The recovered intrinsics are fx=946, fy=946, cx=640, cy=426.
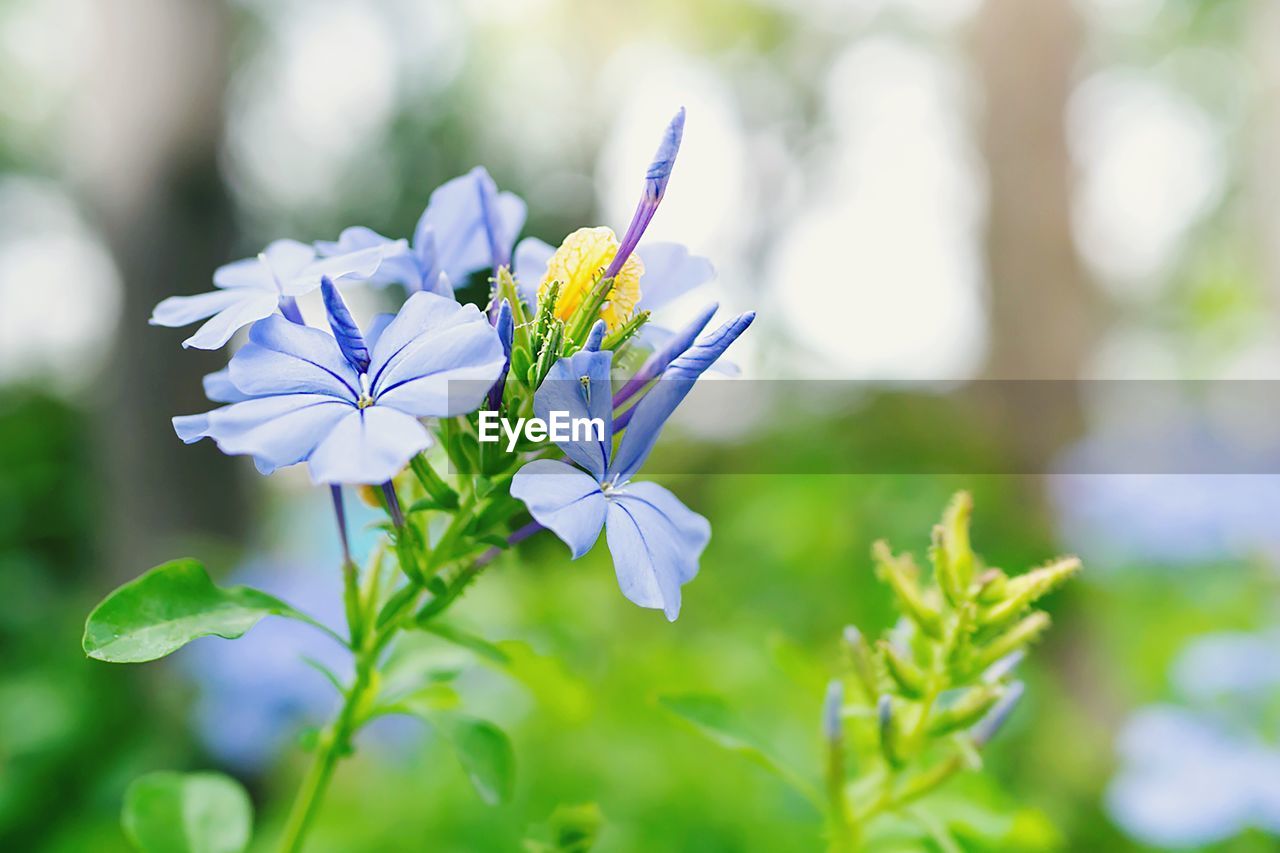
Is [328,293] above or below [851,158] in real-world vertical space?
below

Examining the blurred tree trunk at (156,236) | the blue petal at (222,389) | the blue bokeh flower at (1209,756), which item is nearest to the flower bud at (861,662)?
the blue petal at (222,389)

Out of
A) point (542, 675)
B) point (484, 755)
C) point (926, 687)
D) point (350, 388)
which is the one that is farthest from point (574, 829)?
point (350, 388)

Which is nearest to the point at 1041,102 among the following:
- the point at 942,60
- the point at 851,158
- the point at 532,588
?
the point at 532,588

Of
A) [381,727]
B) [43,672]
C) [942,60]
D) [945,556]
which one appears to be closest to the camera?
[945,556]

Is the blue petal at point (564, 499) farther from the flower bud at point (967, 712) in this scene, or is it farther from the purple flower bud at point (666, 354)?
the flower bud at point (967, 712)

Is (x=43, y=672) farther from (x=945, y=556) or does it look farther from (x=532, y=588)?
(x=945, y=556)

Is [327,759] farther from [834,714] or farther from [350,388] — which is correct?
[834,714]
